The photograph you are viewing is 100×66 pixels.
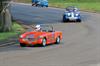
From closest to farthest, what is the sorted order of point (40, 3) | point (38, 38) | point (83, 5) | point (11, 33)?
point (38, 38) < point (11, 33) < point (83, 5) < point (40, 3)

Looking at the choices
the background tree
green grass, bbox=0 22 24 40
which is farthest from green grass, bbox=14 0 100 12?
the background tree

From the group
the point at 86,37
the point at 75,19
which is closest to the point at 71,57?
the point at 86,37

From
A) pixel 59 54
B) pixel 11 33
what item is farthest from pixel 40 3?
pixel 59 54

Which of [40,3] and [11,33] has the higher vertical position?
[11,33]

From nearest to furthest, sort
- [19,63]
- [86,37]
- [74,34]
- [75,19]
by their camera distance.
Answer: [19,63]
[86,37]
[74,34]
[75,19]

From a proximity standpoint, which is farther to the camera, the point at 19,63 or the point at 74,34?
the point at 74,34

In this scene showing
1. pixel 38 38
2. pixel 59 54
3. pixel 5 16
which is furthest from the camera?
pixel 5 16

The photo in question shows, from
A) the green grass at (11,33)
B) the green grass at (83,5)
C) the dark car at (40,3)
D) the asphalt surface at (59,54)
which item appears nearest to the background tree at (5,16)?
the green grass at (11,33)

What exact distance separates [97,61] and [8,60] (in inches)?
142

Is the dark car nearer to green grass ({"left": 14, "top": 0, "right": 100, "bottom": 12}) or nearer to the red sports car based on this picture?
green grass ({"left": 14, "top": 0, "right": 100, "bottom": 12})

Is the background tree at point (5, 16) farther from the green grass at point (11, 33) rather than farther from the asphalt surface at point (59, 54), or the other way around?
the asphalt surface at point (59, 54)

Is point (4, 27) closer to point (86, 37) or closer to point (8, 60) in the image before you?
point (86, 37)

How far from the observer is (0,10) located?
35.9 meters

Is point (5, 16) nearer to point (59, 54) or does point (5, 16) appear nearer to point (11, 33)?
point (11, 33)
